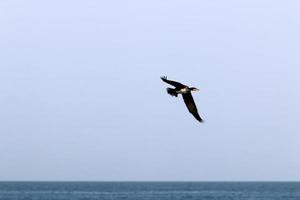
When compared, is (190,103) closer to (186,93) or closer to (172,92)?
(186,93)

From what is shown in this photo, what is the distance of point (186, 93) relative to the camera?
22203 mm

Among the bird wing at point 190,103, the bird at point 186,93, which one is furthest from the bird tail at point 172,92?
the bird wing at point 190,103

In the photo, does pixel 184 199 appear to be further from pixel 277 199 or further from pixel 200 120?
pixel 200 120

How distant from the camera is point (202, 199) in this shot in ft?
465

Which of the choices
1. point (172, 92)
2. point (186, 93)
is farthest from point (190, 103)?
point (172, 92)

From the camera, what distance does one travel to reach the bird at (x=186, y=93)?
70.1ft

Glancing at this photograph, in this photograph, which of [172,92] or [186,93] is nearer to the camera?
[172,92]

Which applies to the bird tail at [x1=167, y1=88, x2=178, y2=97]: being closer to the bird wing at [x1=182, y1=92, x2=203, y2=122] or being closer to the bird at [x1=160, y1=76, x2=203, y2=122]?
the bird at [x1=160, y1=76, x2=203, y2=122]

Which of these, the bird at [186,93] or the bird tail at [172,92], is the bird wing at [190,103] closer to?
the bird at [186,93]

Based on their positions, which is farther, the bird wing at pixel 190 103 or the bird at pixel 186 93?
the bird wing at pixel 190 103

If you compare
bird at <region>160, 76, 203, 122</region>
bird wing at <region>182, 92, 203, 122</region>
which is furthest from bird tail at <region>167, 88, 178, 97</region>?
bird wing at <region>182, 92, 203, 122</region>

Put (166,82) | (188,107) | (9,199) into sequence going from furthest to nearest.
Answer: (9,199)
(188,107)
(166,82)

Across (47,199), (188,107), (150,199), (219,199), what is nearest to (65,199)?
(47,199)

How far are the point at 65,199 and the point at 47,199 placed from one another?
2676mm
